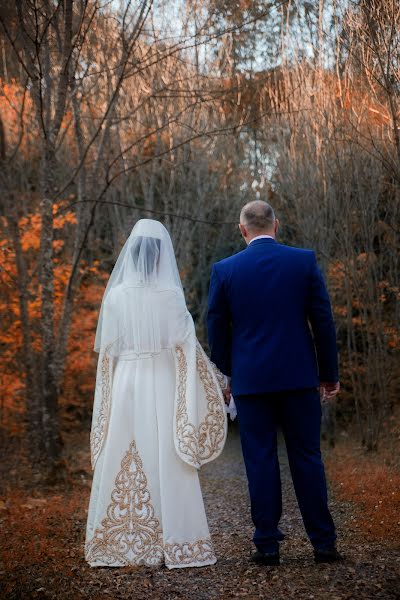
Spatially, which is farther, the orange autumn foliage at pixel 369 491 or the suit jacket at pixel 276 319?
the orange autumn foliage at pixel 369 491

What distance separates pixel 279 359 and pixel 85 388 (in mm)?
9308

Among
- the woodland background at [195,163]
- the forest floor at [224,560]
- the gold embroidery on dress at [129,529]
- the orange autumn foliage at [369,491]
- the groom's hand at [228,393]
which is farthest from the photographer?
the woodland background at [195,163]

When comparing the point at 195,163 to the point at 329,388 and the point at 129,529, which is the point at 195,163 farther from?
the point at 129,529

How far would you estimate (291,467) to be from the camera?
3.71 metres

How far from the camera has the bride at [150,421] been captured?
396cm

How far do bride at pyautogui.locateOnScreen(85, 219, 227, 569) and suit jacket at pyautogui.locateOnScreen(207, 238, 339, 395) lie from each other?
0.41 metres

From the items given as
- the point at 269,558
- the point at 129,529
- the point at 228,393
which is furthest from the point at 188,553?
the point at 228,393

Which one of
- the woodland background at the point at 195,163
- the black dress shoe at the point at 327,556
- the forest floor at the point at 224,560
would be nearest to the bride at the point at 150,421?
the forest floor at the point at 224,560

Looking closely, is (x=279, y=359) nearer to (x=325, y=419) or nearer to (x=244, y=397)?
(x=244, y=397)

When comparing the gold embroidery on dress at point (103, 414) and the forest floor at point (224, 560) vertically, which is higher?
the gold embroidery on dress at point (103, 414)

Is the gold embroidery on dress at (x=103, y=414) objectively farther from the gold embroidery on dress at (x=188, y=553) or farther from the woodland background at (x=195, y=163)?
the woodland background at (x=195, y=163)

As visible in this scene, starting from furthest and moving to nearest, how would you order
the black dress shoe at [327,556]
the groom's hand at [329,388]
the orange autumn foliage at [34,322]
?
the orange autumn foliage at [34,322] → the groom's hand at [329,388] → the black dress shoe at [327,556]

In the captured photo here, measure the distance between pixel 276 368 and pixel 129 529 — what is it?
4.37ft

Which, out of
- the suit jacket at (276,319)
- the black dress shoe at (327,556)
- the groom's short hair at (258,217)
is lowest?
the black dress shoe at (327,556)
